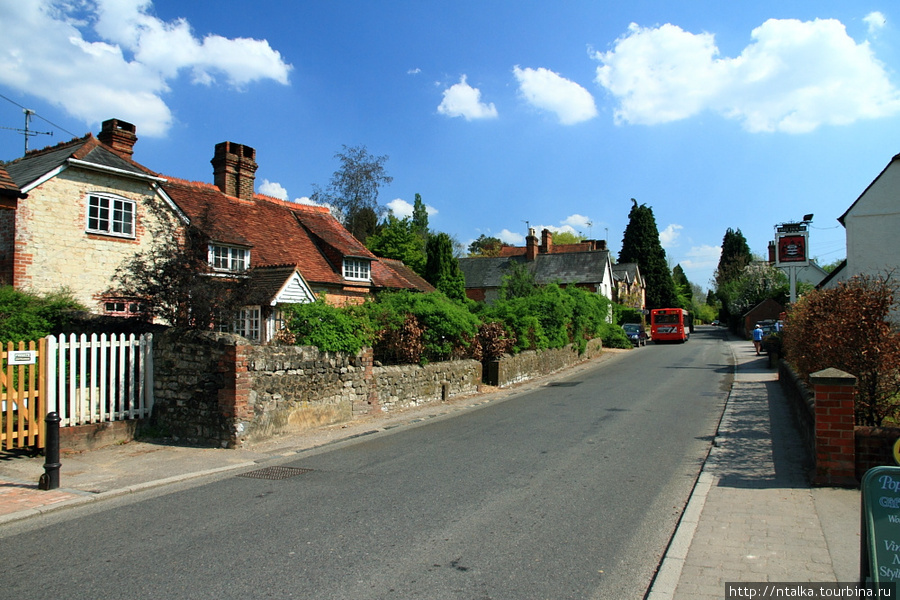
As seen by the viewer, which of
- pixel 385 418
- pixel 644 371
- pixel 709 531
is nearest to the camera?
pixel 709 531

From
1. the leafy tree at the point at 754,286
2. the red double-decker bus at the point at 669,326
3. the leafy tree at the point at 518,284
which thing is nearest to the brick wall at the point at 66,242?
the leafy tree at the point at 518,284

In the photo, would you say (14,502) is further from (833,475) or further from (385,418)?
(833,475)

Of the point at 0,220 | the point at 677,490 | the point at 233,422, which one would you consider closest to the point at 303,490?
the point at 233,422

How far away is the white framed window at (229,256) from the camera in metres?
21.9

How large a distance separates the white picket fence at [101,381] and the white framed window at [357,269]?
1818 cm

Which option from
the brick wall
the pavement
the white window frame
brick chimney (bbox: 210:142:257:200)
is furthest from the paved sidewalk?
brick chimney (bbox: 210:142:257:200)

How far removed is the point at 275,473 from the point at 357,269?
71.5ft

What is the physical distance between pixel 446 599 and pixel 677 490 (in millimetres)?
3916

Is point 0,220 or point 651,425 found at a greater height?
point 0,220

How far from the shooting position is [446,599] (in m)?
4.04

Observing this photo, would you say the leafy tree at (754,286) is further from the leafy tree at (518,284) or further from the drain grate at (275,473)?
the drain grate at (275,473)

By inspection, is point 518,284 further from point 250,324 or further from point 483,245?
point 483,245

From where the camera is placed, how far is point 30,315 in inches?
439

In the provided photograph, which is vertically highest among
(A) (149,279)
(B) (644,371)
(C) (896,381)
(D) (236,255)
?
(D) (236,255)
